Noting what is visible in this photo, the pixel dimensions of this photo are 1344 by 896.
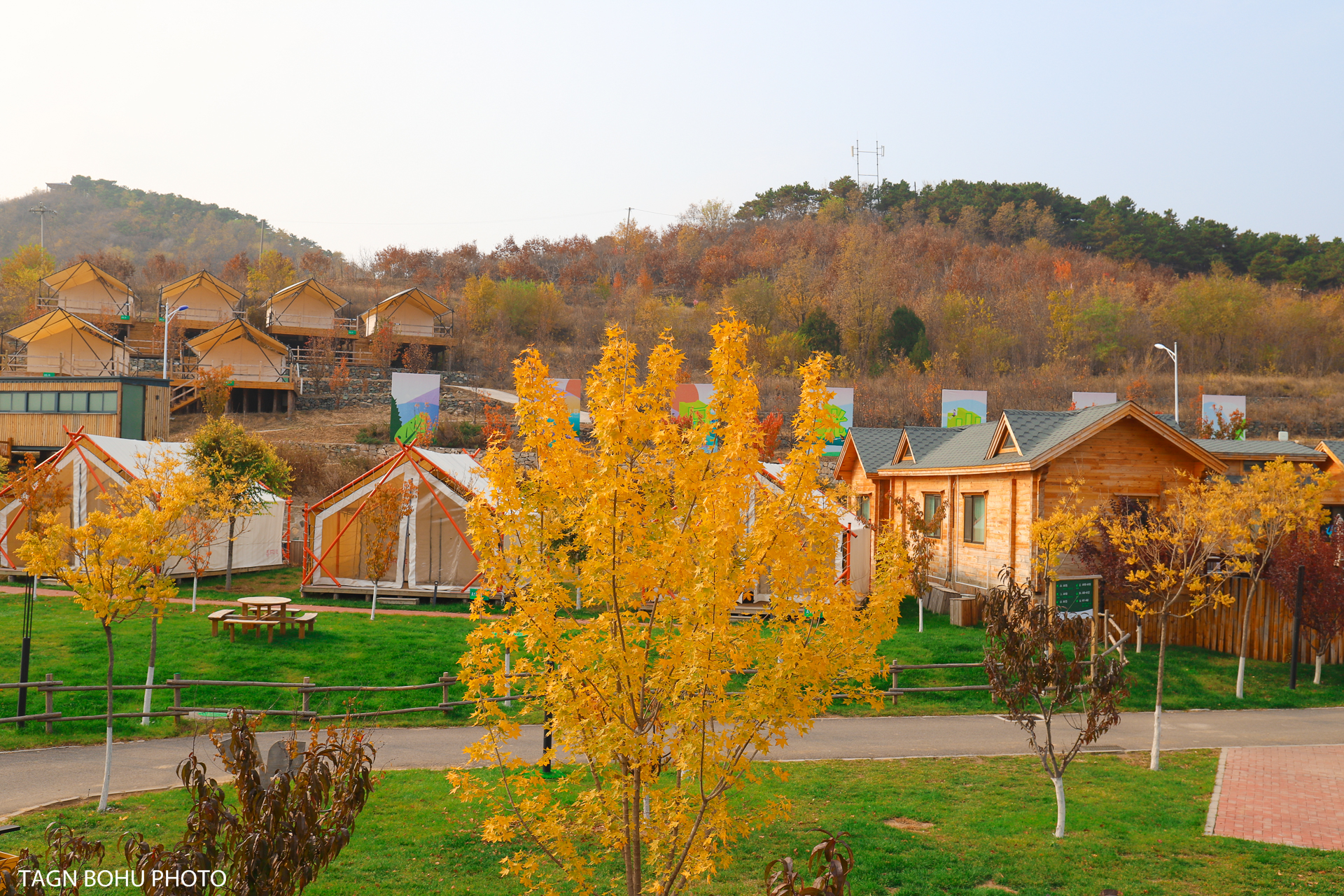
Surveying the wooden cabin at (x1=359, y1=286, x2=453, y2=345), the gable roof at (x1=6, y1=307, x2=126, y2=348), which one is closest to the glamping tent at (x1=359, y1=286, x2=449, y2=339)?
the wooden cabin at (x1=359, y1=286, x2=453, y2=345)

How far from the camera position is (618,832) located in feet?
18.7

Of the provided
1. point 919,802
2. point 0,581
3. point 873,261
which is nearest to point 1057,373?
point 873,261

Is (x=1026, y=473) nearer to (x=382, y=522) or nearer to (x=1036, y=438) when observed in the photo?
(x=1036, y=438)

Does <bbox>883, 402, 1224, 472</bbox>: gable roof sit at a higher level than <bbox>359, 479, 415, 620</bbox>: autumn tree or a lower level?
higher

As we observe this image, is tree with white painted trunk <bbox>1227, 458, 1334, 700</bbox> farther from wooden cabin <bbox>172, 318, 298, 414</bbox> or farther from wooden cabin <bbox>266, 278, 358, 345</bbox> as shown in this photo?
wooden cabin <bbox>266, 278, 358, 345</bbox>

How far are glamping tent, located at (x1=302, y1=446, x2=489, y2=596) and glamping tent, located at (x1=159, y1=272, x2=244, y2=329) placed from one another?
39.0 metres

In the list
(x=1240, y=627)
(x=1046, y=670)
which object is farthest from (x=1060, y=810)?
(x=1240, y=627)

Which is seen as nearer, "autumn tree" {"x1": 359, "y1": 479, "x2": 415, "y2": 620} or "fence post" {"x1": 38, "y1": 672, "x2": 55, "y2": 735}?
"fence post" {"x1": 38, "y1": 672, "x2": 55, "y2": 735}

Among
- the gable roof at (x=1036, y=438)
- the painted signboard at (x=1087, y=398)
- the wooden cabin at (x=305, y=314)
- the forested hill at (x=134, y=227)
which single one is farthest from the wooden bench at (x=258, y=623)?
the forested hill at (x=134, y=227)

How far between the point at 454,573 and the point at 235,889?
18.4 m

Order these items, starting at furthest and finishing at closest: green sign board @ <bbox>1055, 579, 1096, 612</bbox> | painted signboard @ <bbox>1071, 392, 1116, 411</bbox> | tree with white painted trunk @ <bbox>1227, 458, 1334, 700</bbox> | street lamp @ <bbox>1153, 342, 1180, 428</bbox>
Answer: painted signboard @ <bbox>1071, 392, 1116, 411</bbox> < street lamp @ <bbox>1153, 342, 1180, 428</bbox> < green sign board @ <bbox>1055, 579, 1096, 612</bbox> < tree with white painted trunk @ <bbox>1227, 458, 1334, 700</bbox>

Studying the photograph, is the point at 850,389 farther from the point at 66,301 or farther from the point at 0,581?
the point at 66,301

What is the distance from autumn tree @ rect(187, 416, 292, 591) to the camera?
71.2 ft

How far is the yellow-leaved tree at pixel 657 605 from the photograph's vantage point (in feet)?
17.2
